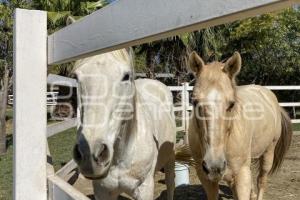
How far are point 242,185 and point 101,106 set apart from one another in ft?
6.78

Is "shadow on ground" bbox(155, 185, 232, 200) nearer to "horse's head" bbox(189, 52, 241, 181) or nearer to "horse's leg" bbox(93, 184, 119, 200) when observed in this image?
"horse's head" bbox(189, 52, 241, 181)

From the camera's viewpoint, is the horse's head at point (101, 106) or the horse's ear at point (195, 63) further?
the horse's ear at point (195, 63)

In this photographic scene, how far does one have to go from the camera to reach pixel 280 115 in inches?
196

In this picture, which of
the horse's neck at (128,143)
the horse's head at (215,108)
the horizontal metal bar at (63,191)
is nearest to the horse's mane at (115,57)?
the horse's neck at (128,143)

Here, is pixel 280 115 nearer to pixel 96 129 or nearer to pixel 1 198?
pixel 1 198

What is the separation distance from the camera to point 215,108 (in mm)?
2645

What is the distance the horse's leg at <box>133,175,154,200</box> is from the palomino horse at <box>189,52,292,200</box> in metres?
0.39

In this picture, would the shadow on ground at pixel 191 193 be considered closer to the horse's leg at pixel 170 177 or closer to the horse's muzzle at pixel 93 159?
the horse's leg at pixel 170 177

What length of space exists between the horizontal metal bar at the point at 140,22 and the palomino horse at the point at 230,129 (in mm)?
1396

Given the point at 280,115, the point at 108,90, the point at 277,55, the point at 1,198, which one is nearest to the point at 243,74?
the point at 277,55

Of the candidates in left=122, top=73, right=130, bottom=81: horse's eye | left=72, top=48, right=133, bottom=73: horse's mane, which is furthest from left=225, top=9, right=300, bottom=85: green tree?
left=122, top=73, right=130, bottom=81: horse's eye

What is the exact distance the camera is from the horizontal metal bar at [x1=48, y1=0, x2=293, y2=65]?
0.73 metres

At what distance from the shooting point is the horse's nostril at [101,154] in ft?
4.55

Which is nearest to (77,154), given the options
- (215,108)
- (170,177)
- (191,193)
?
(215,108)
